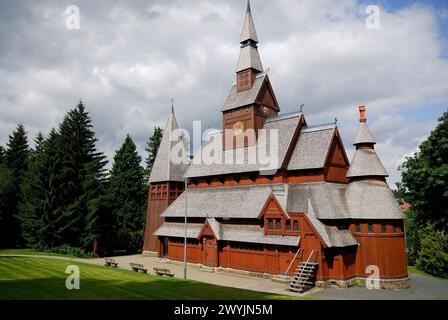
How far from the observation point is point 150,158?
68.3m

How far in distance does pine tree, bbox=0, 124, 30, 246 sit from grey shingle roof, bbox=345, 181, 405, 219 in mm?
43998

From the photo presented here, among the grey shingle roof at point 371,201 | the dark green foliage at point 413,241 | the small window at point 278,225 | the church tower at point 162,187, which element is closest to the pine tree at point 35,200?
the church tower at point 162,187

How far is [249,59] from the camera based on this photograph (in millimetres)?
40844

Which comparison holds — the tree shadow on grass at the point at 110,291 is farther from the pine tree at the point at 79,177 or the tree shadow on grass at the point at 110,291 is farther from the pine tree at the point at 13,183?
the pine tree at the point at 13,183

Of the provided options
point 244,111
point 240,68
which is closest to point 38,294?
point 244,111

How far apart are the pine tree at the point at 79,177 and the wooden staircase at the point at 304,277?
2697cm

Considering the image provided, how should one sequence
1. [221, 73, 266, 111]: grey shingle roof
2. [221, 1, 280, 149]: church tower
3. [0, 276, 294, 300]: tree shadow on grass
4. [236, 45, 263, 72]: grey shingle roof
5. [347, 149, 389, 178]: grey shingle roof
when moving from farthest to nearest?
[236, 45, 263, 72]: grey shingle roof < [221, 73, 266, 111]: grey shingle roof < [221, 1, 280, 149]: church tower < [347, 149, 389, 178]: grey shingle roof < [0, 276, 294, 300]: tree shadow on grass

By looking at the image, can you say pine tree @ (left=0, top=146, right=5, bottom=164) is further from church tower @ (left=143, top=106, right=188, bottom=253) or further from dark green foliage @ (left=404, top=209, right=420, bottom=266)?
dark green foliage @ (left=404, top=209, right=420, bottom=266)

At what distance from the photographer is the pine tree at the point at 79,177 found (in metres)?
43.8

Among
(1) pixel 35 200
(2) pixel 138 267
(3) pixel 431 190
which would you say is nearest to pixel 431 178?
(3) pixel 431 190

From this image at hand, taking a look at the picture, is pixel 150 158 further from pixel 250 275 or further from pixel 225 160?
pixel 250 275

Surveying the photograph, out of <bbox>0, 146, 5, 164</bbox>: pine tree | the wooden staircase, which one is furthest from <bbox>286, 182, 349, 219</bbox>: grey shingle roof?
<bbox>0, 146, 5, 164</bbox>: pine tree

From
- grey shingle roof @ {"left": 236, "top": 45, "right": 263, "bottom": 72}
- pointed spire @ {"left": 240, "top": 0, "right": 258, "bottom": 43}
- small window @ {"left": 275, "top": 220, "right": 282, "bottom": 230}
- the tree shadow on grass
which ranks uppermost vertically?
pointed spire @ {"left": 240, "top": 0, "right": 258, "bottom": 43}

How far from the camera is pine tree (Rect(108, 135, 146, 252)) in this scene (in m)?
52.7
